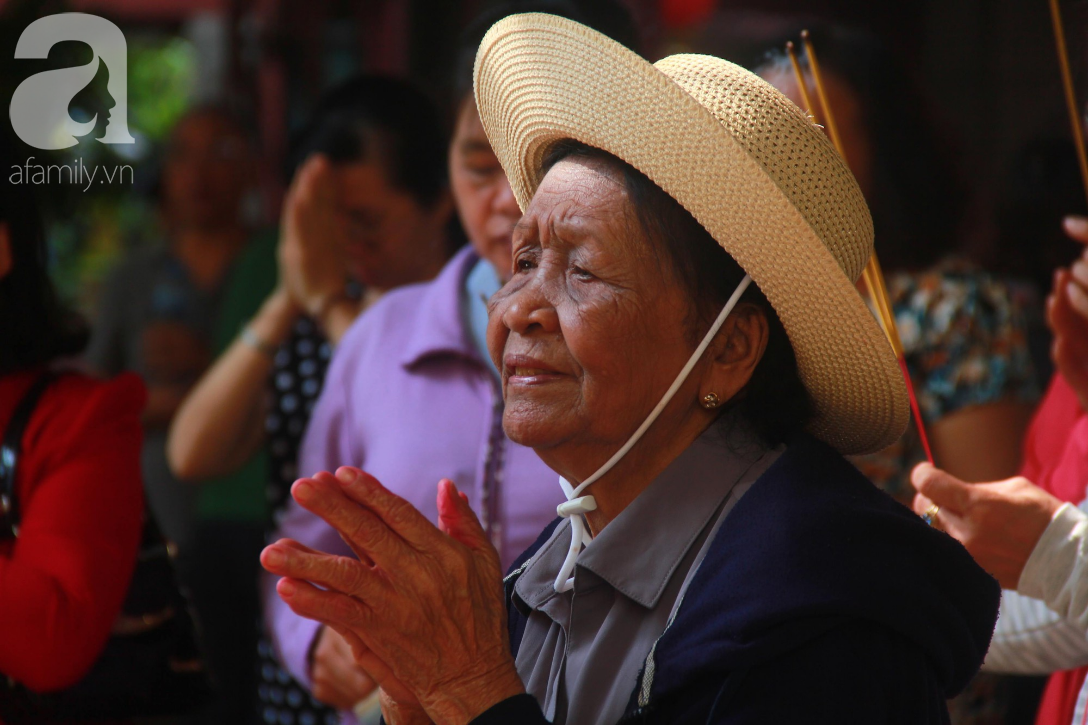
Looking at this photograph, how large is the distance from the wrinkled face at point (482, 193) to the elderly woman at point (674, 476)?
827mm

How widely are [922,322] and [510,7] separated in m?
1.31

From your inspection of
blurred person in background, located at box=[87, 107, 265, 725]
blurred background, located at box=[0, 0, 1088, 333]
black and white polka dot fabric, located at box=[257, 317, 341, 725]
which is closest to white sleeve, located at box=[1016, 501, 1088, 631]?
blurred background, located at box=[0, 0, 1088, 333]

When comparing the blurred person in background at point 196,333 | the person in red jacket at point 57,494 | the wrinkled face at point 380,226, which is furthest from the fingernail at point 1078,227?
the blurred person in background at point 196,333

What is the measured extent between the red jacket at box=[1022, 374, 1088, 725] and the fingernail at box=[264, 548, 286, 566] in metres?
1.59

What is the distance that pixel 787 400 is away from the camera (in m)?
1.62

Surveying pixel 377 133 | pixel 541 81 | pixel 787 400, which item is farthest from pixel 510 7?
pixel 787 400

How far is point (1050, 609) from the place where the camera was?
6.43ft

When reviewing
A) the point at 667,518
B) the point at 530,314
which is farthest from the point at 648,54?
the point at 667,518

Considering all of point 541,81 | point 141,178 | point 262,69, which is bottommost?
point 141,178

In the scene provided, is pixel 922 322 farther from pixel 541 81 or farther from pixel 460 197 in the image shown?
pixel 541 81

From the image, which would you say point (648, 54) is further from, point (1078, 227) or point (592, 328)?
point (592, 328)

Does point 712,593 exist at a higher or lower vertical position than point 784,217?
lower

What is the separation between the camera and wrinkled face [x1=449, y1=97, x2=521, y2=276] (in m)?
2.53

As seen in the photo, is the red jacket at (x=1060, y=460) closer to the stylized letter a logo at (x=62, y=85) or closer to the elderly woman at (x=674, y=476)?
the elderly woman at (x=674, y=476)
